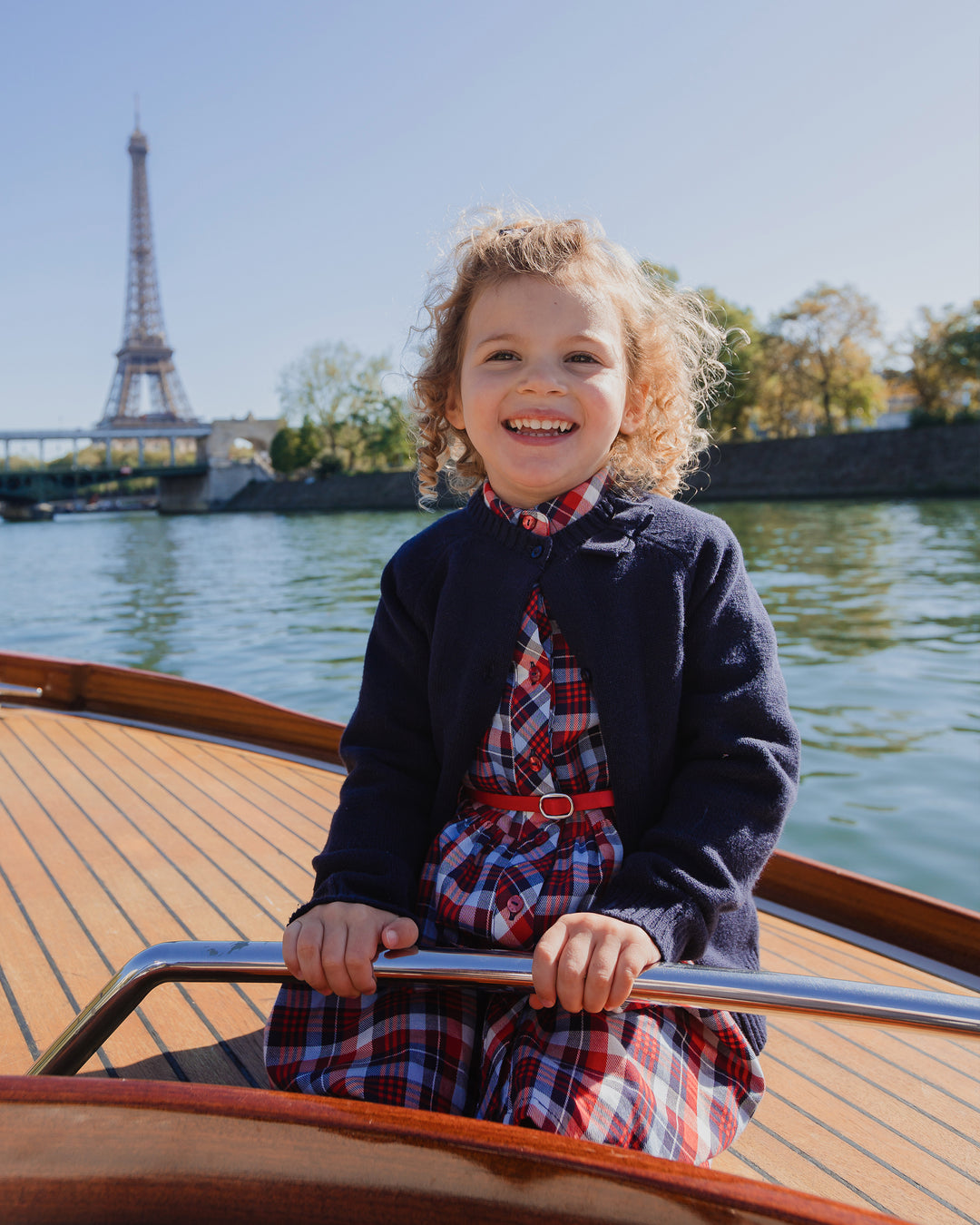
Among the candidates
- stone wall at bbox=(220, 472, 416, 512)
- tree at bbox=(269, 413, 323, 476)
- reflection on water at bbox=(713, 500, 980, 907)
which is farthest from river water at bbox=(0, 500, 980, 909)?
tree at bbox=(269, 413, 323, 476)

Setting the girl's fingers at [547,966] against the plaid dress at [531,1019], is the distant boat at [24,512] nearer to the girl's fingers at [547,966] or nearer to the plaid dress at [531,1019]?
the plaid dress at [531,1019]

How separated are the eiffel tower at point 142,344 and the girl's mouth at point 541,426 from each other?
65.8m

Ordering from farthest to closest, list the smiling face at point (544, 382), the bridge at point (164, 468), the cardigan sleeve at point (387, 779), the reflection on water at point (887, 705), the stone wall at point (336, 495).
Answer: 1. the bridge at point (164, 468)
2. the stone wall at point (336, 495)
3. the reflection on water at point (887, 705)
4. the smiling face at point (544, 382)
5. the cardigan sleeve at point (387, 779)

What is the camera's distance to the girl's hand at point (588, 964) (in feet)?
3.60

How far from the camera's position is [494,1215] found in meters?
0.86

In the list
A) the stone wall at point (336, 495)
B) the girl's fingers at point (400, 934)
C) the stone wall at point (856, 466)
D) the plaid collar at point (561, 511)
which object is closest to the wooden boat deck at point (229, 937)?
the girl's fingers at point (400, 934)

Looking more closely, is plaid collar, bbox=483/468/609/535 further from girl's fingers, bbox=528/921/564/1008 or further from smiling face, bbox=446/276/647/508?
girl's fingers, bbox=528/921/564/1008

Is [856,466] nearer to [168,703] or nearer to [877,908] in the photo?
[168,703]

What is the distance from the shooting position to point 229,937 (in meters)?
2.12

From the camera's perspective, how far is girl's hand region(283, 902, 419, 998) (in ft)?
3.96

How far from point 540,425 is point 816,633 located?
784cm

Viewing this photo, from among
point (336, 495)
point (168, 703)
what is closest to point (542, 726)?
point (168, 703)

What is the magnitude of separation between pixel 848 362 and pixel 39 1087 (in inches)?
1501

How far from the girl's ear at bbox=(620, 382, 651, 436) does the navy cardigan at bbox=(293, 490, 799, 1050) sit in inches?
8.3
